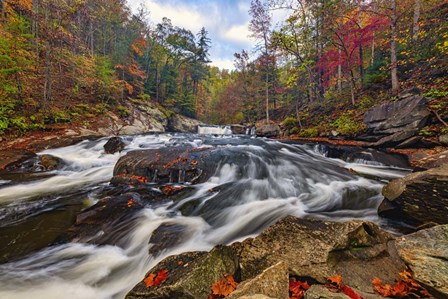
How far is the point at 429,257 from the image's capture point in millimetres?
1876

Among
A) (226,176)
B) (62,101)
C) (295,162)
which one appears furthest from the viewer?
(62,101)

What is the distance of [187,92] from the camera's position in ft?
117

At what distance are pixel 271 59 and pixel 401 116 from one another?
15.8 metres

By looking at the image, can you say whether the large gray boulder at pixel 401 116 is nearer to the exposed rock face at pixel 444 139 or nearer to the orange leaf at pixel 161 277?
the exposed rock face at pixel 444 139

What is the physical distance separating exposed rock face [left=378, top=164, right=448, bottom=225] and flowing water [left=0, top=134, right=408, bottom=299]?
1.56ft

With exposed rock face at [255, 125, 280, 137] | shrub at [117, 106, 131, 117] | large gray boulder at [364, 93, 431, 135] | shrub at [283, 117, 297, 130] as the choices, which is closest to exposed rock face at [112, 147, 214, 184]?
large gray boulder at [364, 93, 431, 135]

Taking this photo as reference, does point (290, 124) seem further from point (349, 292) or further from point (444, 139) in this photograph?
point (349, 292)

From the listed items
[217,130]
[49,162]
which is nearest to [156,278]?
[49,162]

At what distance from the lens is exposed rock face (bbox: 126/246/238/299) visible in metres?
2.03

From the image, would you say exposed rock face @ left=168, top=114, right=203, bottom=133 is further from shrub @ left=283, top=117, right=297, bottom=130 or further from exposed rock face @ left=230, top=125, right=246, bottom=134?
shrub @ left=283, top=117, right=297, bottom=130

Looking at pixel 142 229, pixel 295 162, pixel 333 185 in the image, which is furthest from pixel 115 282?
pixel 295 162

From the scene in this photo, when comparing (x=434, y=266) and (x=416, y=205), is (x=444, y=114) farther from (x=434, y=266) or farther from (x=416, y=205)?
(x=434, y=266)

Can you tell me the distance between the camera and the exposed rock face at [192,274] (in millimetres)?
2033

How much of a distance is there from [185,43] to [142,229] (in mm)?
36578
